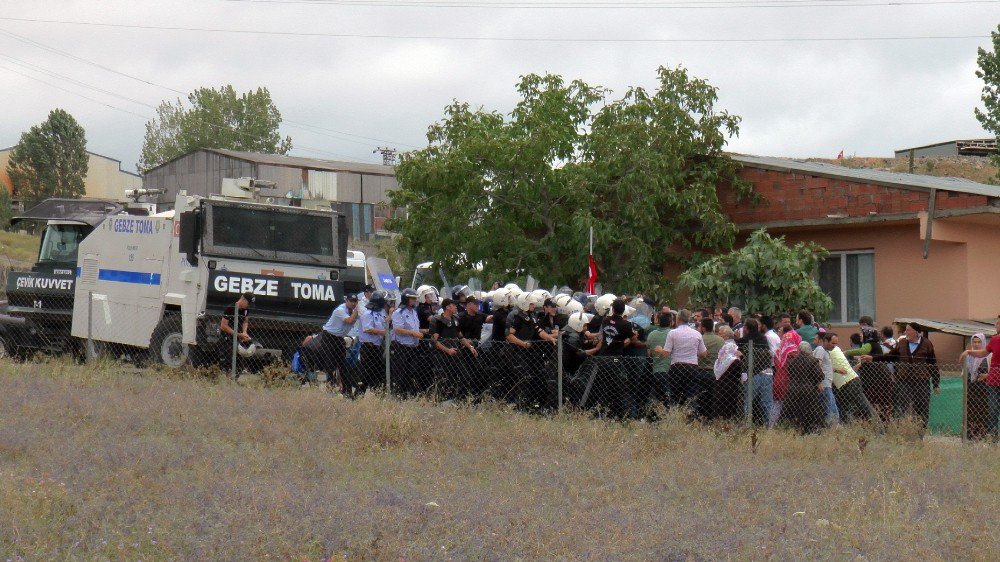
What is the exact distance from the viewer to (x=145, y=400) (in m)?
12.6

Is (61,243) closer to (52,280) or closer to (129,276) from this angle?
(52,280)

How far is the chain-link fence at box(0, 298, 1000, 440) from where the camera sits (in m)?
12.2

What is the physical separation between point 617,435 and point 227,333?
660 cm

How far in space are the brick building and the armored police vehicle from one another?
38.9 ft

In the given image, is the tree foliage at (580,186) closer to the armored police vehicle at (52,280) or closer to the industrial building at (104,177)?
the armored police vehicle at (52,280)

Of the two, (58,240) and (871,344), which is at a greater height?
(58,240)

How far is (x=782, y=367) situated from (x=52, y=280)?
12.7 metres

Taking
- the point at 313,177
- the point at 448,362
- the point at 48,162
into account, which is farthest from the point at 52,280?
the point at 48,162

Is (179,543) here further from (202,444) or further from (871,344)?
(871,344)

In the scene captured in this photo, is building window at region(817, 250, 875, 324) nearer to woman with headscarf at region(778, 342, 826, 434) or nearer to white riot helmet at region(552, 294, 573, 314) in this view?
white riot helmet at region(552, 294, 573, 314)

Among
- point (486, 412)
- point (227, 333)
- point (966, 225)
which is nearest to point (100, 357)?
point (227, 333)

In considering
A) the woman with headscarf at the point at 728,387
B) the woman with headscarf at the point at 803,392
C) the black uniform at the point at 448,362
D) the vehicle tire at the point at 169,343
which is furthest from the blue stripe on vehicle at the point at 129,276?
the woman with headscarf at the point at 803,392

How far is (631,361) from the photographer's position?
12.7 m

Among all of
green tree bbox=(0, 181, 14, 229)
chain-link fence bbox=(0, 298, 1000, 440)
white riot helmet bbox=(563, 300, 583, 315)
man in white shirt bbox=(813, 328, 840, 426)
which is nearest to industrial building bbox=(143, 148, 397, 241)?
green tree bbox=(0, 181, 14, 229)
